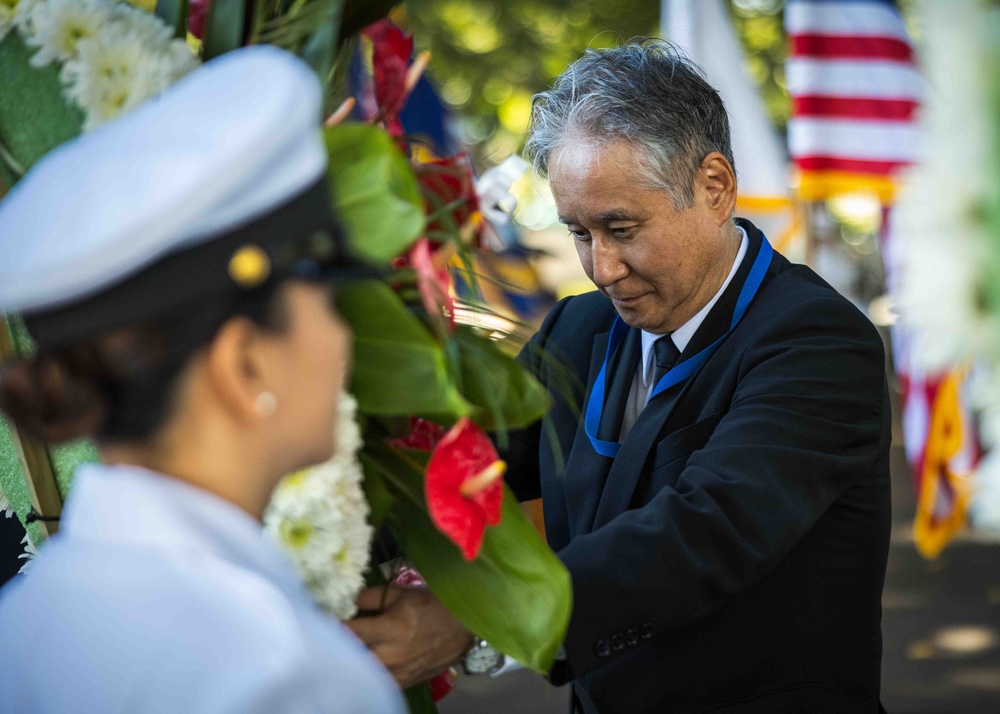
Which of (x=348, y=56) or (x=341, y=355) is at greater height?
(x=348, y=56)

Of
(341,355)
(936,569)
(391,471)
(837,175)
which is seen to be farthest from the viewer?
(936,569)

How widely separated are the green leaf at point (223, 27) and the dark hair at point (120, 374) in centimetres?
43

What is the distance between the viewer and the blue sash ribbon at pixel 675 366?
2.07 meters

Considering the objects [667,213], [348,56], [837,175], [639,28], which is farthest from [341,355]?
[639,28]

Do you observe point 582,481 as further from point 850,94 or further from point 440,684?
point 850,94

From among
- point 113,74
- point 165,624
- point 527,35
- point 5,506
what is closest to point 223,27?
point 113,74

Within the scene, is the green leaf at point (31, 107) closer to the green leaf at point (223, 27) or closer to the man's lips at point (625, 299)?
the green leaf at point (223, 27)

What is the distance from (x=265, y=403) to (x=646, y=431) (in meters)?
1.09

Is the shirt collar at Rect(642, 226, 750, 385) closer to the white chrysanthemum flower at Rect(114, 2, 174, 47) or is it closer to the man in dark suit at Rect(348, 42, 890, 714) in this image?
the man in dark suit at Rect(348, 42, 890, 714)

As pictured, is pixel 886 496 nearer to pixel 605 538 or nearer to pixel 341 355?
pixel 605 538

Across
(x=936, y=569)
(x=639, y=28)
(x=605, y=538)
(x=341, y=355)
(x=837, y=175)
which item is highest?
(x=341, y=355)

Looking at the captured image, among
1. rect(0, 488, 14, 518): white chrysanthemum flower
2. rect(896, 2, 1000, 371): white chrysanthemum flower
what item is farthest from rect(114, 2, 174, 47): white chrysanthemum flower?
rect(896, 2, 1000, 371): white chrysanthemum flower

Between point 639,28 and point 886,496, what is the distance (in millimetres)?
11197

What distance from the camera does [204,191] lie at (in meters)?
0.99
